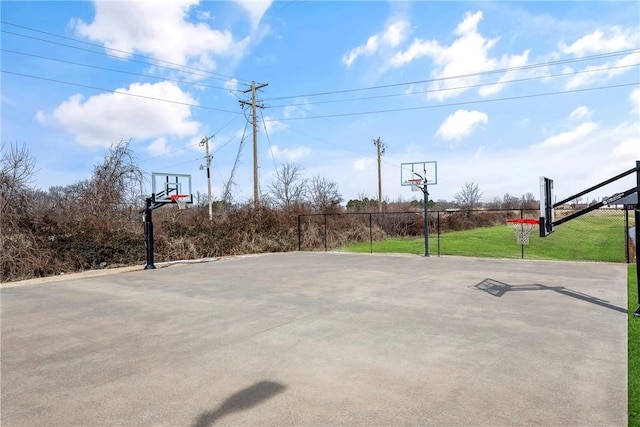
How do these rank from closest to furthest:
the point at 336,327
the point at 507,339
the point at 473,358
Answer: the point at 473,358
the point at 507,339
the point at 336,327

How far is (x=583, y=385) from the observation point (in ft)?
12.0

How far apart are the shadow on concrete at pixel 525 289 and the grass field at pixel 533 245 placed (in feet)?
22.1

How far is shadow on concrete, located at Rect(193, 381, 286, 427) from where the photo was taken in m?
3.16

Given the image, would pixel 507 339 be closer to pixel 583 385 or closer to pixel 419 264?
pixel 583 385

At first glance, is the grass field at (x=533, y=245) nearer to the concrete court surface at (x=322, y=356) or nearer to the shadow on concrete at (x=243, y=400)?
the concrete court surface at (x=322, y=356)

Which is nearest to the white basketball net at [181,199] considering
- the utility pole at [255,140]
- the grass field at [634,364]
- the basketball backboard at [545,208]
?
the utility pole at [255,140]

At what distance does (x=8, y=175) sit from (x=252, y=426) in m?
14.4

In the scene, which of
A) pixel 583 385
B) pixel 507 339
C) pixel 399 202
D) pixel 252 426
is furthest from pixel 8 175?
pixel 399 202

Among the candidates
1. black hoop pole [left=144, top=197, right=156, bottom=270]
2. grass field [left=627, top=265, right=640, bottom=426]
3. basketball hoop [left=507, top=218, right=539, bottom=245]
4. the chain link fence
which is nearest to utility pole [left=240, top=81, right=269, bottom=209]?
the chain link fence

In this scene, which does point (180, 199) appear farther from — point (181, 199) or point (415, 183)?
point (415, 183)

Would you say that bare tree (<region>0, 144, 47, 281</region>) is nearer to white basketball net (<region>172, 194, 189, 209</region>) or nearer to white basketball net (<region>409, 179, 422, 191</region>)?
white basketball net (<region>172, 194, 189, 209</region>)

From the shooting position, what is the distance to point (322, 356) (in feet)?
15.0

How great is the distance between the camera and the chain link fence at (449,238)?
733 inches

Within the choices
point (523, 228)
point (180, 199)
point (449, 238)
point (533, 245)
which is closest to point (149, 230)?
point (180, 199)
